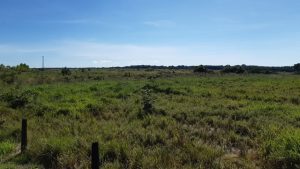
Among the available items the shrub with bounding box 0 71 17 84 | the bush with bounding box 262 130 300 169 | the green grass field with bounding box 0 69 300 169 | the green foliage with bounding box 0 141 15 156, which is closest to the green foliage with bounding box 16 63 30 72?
the shrub with bounding box 0 71 17 84

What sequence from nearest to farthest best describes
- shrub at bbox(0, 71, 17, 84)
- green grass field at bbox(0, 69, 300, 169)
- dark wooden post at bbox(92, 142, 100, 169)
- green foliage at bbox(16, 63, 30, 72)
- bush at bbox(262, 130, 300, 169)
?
dark wooden post at bbox(92, 142, 100, 169) → bush at bbox(262, 130, 300, 169) → green grass field at bbox(0, 69, 300, 169) → shrub at bbox(0, 71, 17, 84) → green foliage at bbox(16, 63, 30, 72)

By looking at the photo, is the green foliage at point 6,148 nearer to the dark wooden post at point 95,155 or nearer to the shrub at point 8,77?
the dark wooden post at point 95,155

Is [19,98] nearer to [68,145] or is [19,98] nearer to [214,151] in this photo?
[68,145]

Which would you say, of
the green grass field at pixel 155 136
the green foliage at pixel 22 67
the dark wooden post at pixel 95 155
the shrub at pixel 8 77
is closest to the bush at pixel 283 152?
the green grass field at pixel 155 136

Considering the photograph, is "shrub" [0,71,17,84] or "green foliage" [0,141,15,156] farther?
"shrub" [0,71,17,84]

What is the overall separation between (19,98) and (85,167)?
1376cm

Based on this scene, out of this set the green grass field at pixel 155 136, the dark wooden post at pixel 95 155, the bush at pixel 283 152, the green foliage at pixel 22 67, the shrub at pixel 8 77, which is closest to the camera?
the dark wooden post at pixel 95 155

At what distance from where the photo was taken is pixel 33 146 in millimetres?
10398

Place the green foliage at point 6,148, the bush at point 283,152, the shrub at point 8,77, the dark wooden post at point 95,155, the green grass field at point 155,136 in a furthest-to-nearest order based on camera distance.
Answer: the shrub at point 8,77 < the green foliage at point 6,148 < the green grass field at point 155,136 < the bush at point 283,152 < the dark wooden post at point 95,155

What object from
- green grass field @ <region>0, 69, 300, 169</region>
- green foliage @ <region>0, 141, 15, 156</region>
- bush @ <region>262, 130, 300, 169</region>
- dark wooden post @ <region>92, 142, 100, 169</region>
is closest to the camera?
dark wooden post @ <region>92, 142, 100, 169</region>

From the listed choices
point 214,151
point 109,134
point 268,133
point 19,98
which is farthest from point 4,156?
point 19,98

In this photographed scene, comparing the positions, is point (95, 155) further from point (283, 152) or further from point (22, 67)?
point (22, 67)

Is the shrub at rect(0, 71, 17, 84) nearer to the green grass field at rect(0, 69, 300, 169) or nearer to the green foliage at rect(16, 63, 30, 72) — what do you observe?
the green foliage at rect(16, 63, 30, 72)

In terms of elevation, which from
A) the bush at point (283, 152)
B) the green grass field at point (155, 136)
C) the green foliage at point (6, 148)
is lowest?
the green foliage at point (6, 148)
